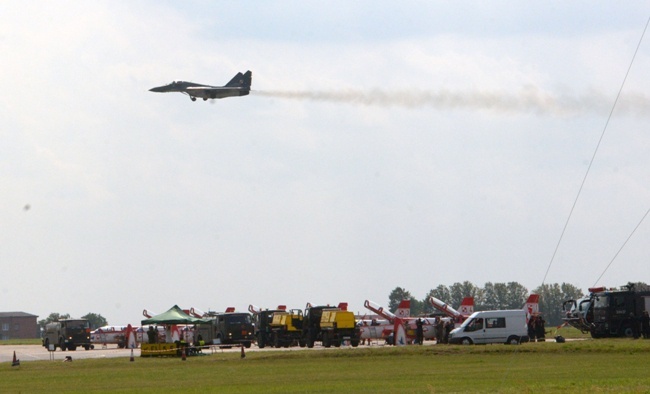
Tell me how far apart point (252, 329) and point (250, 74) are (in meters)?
16.7

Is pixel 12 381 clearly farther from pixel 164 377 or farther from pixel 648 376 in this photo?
pixel 648 376

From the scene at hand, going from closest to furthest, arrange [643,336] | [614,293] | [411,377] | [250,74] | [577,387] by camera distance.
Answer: [577,387]
[411,377]
[643,336]
[614,293]
[250,74]

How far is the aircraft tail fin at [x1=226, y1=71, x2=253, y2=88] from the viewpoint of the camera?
68606 mm

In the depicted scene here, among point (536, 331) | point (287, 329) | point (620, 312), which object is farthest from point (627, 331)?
point (287, 329)

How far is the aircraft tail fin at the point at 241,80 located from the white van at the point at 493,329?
79.7 feet

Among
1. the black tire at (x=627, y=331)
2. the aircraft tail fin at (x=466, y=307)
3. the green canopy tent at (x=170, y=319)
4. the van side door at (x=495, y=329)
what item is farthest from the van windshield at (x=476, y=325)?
the aircraft tail fin at (x=466, y=307)

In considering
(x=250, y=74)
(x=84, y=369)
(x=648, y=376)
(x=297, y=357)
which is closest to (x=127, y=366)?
(x=84, y=369)

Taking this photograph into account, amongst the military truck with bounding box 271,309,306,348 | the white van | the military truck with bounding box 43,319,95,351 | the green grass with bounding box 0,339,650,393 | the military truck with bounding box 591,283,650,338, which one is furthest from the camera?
the military truck with bounding box 43,319,95,351

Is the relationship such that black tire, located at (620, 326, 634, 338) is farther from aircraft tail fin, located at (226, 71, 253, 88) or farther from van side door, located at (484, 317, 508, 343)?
aircraft tail fin, located at (226, 71, 253, 88)

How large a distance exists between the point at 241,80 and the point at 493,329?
2582 centimetres

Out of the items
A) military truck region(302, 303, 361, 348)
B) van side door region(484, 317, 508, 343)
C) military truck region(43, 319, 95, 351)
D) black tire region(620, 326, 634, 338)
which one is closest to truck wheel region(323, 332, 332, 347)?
military truck region(302, 303, 361, 348)

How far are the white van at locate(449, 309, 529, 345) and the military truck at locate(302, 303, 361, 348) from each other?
851 cm

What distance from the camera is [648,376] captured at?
2847 cm

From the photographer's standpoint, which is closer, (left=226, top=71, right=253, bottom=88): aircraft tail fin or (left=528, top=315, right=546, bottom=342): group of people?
(left=528, top=315, right=546, bottom=342): group of people
